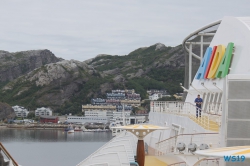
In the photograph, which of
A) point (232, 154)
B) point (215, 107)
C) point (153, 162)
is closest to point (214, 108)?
point (215, 107)

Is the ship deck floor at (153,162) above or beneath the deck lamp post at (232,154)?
beneath

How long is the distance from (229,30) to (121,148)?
11.3 metres

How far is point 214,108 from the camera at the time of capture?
3069 centimetres

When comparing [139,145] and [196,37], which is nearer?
[139,145]

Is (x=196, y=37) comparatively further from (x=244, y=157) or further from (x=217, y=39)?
(x=244, y=157)

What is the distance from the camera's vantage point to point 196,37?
4247 centimetres

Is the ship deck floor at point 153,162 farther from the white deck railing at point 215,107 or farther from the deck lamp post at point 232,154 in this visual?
the deck lamp post at point 232,154

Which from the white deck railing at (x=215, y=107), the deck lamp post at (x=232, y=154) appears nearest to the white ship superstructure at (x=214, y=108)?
the white deck railing at (x=215, y=107)

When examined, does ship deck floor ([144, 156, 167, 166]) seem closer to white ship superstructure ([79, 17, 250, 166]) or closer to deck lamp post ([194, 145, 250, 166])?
white ship superstructure ([79, 17, 250, 166])

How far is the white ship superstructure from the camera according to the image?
18.6 meters

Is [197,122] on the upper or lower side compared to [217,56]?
lower

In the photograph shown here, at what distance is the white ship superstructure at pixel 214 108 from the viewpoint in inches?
731

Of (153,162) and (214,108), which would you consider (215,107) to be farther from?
(153,162)

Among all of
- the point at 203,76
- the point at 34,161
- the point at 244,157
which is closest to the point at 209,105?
the point at 203,76
